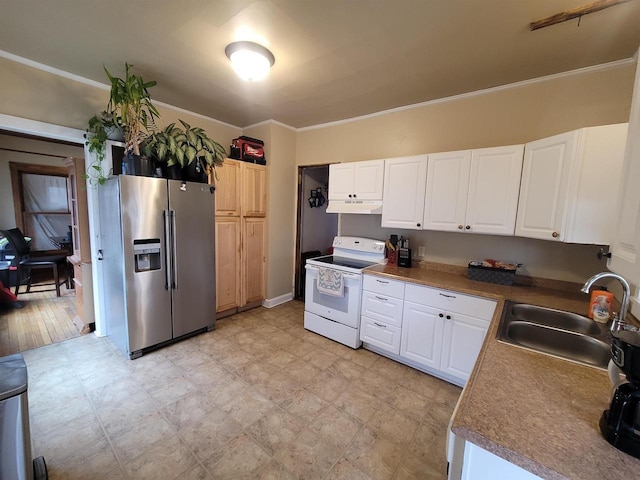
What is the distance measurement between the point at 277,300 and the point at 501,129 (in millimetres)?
3493

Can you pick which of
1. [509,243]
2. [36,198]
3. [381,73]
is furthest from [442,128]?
[36,198]

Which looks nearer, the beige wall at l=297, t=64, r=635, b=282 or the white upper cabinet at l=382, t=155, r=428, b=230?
the beige wall at l=297, t=64, r=635, b=282

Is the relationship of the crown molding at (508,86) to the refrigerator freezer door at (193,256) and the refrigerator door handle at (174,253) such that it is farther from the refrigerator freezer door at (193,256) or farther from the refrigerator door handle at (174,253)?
the refrigerator door handle at (174,253)

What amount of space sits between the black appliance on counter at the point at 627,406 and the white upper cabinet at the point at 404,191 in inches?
78.7

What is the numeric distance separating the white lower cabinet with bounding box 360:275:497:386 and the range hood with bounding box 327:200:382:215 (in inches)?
29.3

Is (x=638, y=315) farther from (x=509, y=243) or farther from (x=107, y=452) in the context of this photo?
(x=107, y=452)

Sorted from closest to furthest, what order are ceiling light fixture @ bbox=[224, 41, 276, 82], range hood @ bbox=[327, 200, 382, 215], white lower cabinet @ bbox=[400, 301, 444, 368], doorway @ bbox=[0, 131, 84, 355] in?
ceiling light fixture @ bbox=[224, 41, 276, 82] → white lower cabinet @ bbox=[400, 301, 444, 368] → range hood @ bbox=[327, 200, 382, 215] → doorway @ bbox=[0, 131, 84, 355]

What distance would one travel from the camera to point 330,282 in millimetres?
2934

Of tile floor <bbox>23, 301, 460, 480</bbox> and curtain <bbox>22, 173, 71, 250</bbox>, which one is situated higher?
curtain <bbox>22, 173, 71, 250</bbox>

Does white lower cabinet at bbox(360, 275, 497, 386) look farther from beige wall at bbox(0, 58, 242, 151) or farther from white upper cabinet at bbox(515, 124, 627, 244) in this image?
beige wall at bbox(0, 58, 242, 151)

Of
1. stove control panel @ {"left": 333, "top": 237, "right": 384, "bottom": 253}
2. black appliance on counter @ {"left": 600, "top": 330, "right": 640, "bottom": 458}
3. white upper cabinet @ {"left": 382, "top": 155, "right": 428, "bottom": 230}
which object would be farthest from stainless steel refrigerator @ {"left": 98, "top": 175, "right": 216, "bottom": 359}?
black appliance on counter @ {"left": 600, "top": 330, "right": 640, "bottom": 458}

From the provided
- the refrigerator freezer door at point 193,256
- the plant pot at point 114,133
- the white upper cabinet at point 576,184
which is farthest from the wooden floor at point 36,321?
the white upper cabinet at point 576,184

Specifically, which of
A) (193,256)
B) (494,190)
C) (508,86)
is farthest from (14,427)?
(508,86)

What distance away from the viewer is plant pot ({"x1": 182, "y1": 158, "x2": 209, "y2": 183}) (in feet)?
9.13
